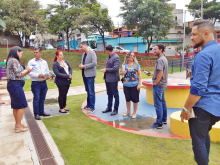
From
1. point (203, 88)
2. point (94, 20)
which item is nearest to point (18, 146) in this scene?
point (203, 88)

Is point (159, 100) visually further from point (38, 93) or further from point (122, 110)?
point (38, 93)

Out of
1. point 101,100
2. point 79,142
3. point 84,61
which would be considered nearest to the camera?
point 79,142

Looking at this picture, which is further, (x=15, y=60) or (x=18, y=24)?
(x=18, y=24)

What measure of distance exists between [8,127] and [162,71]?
362 centimetres

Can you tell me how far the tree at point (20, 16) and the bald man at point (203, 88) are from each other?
32.4 metres

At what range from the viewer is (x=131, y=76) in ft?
16.5

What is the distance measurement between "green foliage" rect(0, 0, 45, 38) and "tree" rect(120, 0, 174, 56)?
45.0ft

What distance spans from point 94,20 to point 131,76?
2293cm

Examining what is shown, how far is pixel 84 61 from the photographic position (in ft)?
19.2

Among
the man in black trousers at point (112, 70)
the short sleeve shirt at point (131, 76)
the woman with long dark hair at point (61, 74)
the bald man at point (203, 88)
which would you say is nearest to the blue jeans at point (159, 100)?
the short sleeve shirt at point (131, 76)

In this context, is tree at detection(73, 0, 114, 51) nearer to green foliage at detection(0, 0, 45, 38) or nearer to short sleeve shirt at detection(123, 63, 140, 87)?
green foliage at detection(0, 0, 45, 38)

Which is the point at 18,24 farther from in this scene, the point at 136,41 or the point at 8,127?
the point at 8,127

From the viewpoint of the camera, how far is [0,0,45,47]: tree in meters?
31.0

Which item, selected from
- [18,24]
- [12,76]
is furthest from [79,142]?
[18,24]
